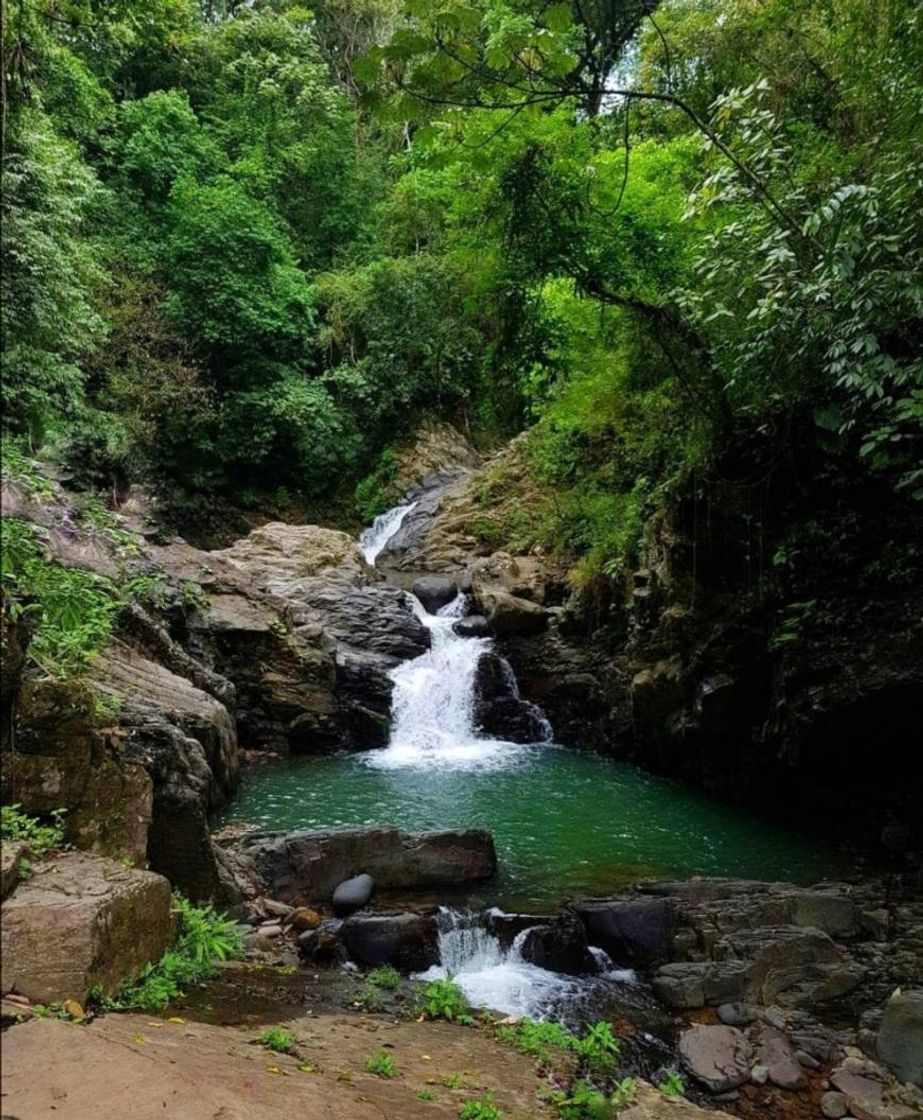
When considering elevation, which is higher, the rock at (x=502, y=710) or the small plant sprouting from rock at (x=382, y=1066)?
the rock at (x=502, y=710)

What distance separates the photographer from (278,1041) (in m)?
3.75

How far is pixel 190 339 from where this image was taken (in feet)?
66.8

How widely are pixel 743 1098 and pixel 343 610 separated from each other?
38.8 feet

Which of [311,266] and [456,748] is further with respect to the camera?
[311,266]

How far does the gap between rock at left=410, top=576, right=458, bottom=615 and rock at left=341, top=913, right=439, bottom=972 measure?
1066 centimetres

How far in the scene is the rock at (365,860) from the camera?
7328 millimetres

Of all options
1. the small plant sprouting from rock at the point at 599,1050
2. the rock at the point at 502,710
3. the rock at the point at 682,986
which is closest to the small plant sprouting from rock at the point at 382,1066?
the small plant sprouting from rock at the point at 599,1050

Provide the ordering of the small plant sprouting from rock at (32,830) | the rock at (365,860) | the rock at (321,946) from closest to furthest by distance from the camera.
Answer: the small plant sprouting from rock at (32,830)
the rock at (321,946)
the rock at (365,860)

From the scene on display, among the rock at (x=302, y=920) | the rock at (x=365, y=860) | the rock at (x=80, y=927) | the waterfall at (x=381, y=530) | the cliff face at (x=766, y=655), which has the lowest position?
the rock at (x=302, y=920)

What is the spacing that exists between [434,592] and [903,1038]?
12.8 m

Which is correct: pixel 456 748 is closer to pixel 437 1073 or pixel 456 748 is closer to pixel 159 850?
pixel 159 850

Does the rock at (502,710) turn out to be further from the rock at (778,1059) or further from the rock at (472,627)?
the rock at (778,1059)

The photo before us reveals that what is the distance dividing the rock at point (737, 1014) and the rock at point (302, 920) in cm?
343

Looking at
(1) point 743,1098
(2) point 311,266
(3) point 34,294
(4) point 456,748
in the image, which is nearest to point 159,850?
(3) point 34,294
